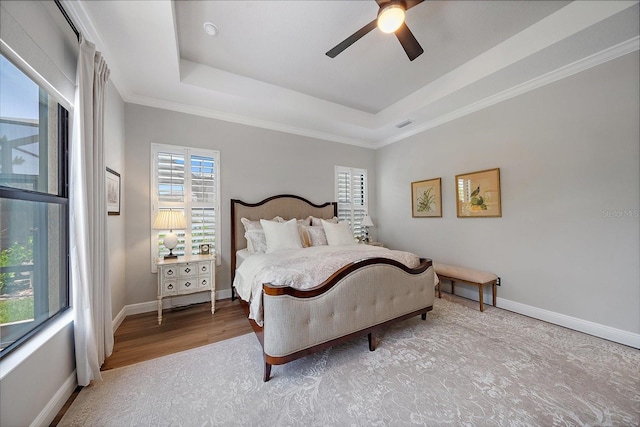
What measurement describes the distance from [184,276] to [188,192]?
1.24 meters

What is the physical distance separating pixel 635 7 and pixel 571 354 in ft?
9.84

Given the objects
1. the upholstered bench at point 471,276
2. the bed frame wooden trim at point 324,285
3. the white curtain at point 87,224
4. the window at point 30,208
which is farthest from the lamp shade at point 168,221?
the upholstered bench at point 471,276

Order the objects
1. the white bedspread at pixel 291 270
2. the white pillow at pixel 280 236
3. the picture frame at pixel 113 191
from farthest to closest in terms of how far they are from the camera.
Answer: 1. the white pillow at pixel 280 236
2. the picture frame at pixel 113 191
3. the white bedspread at pixel 291 270

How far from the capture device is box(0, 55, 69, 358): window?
1280 millimetres

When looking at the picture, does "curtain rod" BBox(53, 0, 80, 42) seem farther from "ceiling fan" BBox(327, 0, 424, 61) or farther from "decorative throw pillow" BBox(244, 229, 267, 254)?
"decorative throw pillow" BBox(244, 229, 267, 254)

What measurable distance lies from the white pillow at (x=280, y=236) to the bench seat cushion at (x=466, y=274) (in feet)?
7.21

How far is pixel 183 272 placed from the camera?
283 cm

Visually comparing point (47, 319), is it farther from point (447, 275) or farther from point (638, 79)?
point (638, 79)

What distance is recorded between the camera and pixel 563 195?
8.57 feet

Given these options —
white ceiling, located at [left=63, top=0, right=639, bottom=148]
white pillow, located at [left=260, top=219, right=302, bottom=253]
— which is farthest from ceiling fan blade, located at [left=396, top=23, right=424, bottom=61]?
white pillow, located at [left=260, top=219, right=302, bottom=253]

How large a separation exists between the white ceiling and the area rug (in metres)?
2.91

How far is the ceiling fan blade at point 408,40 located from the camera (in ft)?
6.48

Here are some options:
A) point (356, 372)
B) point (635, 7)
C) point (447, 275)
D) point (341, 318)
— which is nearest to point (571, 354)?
point (447, 275)

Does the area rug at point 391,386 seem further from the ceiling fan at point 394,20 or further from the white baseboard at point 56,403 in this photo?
the ceiling fan at point 394,20
